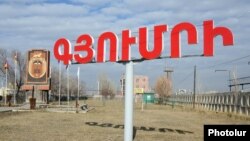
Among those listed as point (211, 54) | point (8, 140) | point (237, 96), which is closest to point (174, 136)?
point (211, 54)

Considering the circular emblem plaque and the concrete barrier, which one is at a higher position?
the circular emblem plaque

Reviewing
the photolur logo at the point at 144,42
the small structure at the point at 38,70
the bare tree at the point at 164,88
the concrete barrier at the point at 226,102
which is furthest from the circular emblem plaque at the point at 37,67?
the bare tree at the point at 164,88

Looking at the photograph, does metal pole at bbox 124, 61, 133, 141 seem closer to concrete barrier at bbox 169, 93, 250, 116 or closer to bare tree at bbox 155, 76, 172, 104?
concrete barrier at bbox 169, 93, 250, 116

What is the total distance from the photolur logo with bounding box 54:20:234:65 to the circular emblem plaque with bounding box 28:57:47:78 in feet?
142

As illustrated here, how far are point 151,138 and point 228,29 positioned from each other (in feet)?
19.2

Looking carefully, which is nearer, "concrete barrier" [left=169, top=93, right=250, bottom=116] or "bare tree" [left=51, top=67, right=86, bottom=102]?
"concrete barrier" [left=169, top=93, right=250, bottom=116]

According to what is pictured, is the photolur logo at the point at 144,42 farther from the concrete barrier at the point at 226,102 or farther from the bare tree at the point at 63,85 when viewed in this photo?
the bare tree at the point at 63,85

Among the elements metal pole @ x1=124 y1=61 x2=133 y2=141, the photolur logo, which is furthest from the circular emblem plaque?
metal pole @ x1=124 y1=61 x2=133 y2=141

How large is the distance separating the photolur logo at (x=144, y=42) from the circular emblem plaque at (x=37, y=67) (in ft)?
142

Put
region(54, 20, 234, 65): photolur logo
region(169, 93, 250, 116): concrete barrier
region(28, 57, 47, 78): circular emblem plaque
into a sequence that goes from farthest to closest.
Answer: region(28, 57, 47, 78): circular emblem plaque, region(169, 93, 250, 116): concrete barrier, region(54, 20, 234, 65): photolur logo

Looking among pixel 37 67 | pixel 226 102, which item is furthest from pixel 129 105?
pixel 37 67

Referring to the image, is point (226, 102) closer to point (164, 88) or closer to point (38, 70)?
point (38, 70)

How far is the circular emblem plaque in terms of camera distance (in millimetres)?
63688

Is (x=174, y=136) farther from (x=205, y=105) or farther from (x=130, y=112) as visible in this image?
(x=205, y=105)
